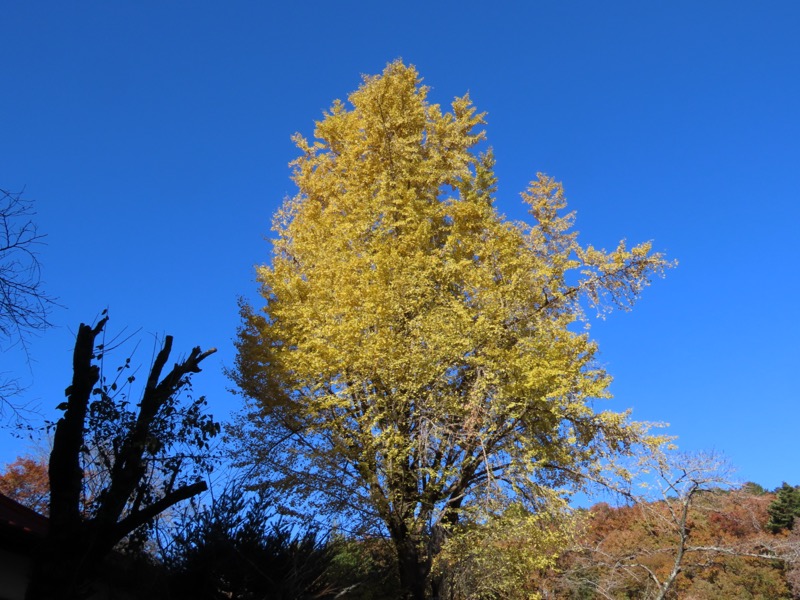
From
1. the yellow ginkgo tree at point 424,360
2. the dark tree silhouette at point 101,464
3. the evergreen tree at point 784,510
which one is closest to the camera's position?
the dark tree silhouette at point 101,464

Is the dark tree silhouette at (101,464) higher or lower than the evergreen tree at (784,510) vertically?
lower

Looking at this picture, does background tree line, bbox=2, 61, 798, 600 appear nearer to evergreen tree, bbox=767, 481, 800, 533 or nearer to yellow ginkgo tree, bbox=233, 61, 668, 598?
yellow ginkgo tree, bbox=233, 61, 668, 598

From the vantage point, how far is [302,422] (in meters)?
9.84

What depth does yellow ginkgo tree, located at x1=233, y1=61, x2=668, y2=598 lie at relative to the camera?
28.5 ft

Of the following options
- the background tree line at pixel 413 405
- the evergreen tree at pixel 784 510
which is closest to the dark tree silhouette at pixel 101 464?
the background tree line at pixel 413 405

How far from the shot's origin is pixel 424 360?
8.50 m

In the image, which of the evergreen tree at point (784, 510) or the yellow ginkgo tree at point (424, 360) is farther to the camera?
the evergreen tree at point (784, 510)

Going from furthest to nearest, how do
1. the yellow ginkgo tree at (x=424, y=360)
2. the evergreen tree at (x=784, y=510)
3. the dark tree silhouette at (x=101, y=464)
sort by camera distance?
the evergreen tree at (x=784, y=510)
the yellow ginkgo tree at (x=424, y=360)
the dark tree silhouette at (x=101, y=464)

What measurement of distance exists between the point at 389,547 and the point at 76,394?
21.6ft

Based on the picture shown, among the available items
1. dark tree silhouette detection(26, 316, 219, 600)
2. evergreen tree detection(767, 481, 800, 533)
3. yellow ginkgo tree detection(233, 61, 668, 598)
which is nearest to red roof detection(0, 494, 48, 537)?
dark tree silhouette detection(26, 316, 219, 600)

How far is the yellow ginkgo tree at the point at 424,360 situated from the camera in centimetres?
868

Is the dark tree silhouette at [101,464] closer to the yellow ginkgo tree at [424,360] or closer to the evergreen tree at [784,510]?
the yellow ginkgo tree at [424,360]

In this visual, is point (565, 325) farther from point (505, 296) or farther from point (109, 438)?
point (109, 438)

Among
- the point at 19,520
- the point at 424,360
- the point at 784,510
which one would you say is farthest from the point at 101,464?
the point at 784,510
